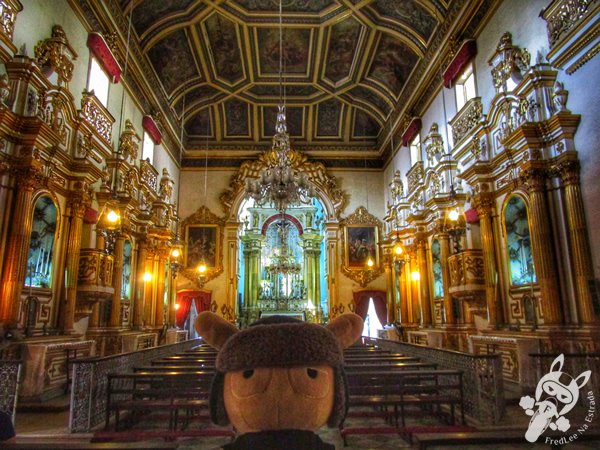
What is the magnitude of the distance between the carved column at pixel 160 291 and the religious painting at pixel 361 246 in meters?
6.23

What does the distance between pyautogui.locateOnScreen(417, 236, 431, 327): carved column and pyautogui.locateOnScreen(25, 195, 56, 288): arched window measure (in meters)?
8.40

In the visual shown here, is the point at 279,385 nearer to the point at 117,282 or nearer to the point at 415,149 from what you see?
the point at 117,282

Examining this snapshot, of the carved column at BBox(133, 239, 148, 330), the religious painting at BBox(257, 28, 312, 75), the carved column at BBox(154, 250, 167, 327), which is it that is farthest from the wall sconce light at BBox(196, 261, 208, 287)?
the religious painting at BBox(257, 28, 312, 75)

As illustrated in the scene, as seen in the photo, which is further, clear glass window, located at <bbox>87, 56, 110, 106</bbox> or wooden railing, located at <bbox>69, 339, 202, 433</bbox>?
clear glass window, located at <bbox>87, 56, 110, 106</bbox>

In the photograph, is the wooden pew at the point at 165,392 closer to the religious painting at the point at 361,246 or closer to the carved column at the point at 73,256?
the carved column at the point at 73,256

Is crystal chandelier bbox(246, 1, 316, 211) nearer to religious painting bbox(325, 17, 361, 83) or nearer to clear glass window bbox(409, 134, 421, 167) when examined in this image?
religious painting bbox(325, 17, 361, 83)

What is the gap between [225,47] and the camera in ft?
40.7

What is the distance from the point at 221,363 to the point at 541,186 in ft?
20.3

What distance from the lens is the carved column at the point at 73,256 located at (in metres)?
7.17

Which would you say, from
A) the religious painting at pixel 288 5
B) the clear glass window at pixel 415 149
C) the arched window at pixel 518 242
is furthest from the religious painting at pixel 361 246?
the arched window at pixel 518 242

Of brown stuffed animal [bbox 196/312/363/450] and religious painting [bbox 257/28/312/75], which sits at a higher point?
religious painting [bbox 257/28/312/75]

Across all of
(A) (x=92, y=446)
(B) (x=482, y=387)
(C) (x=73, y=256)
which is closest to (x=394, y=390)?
(B) (x=482, y=387)

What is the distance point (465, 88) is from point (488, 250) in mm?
3837

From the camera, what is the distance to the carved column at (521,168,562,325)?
6.04 m
